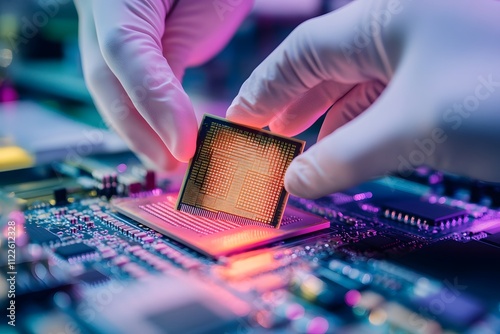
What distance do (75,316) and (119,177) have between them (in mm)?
875

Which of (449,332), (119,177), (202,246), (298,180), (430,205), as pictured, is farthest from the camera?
(119,177)

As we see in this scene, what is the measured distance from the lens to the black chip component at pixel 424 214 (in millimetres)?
1553

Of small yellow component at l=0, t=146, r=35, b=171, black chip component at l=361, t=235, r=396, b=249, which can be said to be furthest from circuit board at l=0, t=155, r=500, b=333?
small yellow component at l=0, t=146, r=35, b=171

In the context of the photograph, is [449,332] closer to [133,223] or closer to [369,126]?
[369,126]

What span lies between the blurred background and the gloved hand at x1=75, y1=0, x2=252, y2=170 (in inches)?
17.9

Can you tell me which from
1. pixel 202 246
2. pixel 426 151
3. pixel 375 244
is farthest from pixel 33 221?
pixel 426 151

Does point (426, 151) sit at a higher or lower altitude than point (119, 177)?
higher

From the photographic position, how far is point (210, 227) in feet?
4.72

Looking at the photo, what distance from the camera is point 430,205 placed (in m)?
1.67

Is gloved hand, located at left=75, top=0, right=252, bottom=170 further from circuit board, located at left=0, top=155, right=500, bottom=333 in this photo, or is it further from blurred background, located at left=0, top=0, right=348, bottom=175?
blurred background, located at left=0, top=0, right=348, bottom=175

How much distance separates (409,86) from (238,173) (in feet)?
1.76

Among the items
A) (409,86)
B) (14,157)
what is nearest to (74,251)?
(409,86)

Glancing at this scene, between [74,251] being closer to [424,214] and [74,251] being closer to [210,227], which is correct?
[210,227]

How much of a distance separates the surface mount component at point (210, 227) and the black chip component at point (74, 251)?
209 mm
